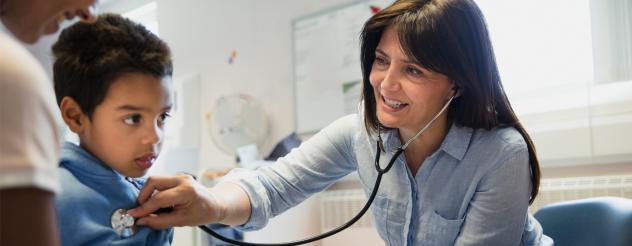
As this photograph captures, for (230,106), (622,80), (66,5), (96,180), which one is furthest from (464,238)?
(230,106)

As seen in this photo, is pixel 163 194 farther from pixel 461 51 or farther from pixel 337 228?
pixel 461 51

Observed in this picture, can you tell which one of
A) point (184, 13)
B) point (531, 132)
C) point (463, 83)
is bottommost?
point (531, 132)

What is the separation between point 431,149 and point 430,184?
99 mm

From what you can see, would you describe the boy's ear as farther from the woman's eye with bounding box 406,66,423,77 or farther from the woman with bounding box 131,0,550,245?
the woman's eye with bounding box 406,66,423,77

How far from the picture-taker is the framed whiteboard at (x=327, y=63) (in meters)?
3.13

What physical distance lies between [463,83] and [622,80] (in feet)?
4.94

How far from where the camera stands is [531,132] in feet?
7.88

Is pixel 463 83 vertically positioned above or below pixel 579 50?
below

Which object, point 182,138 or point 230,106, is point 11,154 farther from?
point 182,138

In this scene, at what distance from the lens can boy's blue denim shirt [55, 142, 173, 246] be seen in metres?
0.73

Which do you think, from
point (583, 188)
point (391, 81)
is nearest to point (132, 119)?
point (391, 81)

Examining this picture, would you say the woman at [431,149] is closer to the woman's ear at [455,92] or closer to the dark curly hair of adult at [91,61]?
the woman's ear at [455,92]

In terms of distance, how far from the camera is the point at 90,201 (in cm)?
75

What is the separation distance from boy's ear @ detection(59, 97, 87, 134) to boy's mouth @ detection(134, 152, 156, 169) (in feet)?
0.35
